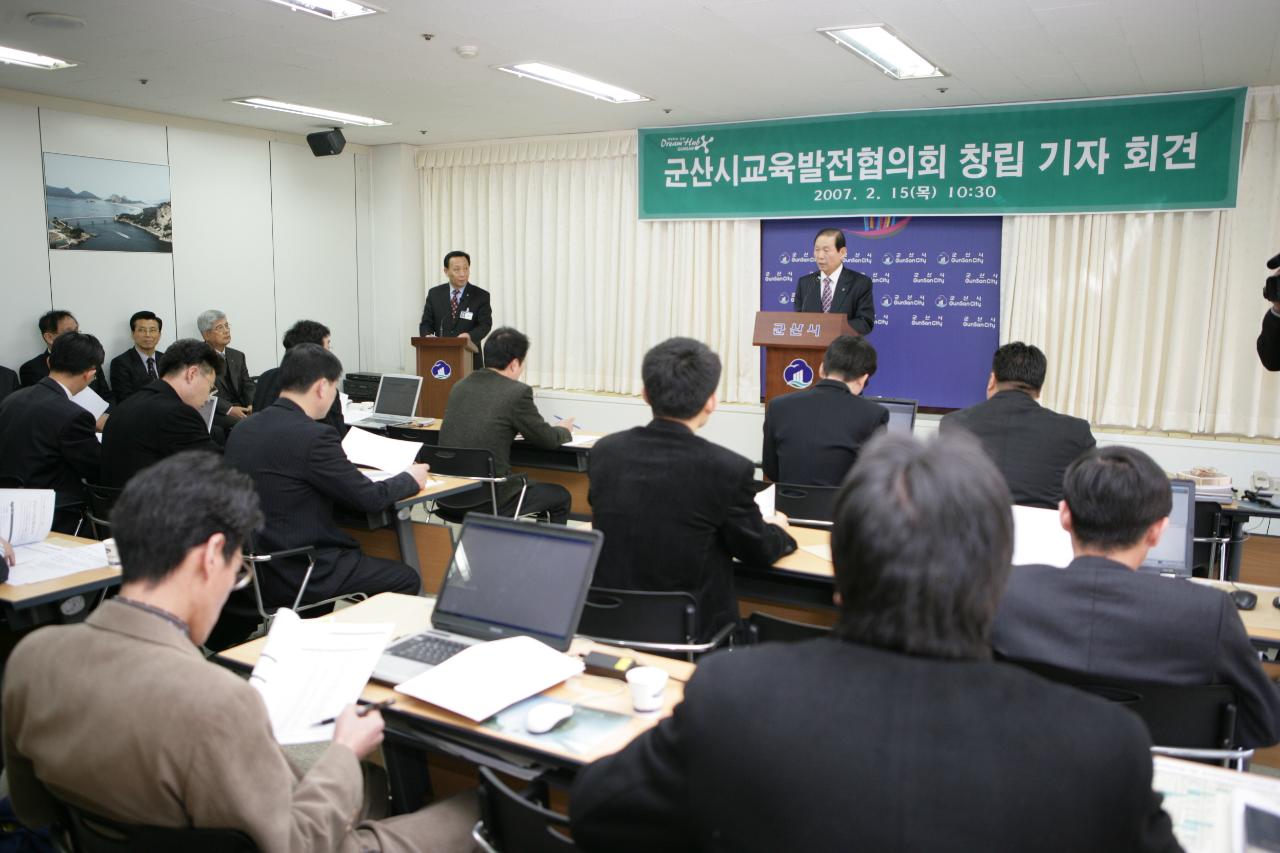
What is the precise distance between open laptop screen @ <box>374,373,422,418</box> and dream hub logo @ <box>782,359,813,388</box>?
8.35ft

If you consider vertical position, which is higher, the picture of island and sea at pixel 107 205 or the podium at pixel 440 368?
the picture of island and sea at pixel 107 205

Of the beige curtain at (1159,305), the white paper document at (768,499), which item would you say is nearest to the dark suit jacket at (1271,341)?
the white paper document at (768,499)

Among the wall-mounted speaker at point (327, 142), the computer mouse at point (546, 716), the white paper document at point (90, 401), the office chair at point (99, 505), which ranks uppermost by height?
the wall-mounted speaker at point (327, 142)

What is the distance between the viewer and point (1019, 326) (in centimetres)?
686

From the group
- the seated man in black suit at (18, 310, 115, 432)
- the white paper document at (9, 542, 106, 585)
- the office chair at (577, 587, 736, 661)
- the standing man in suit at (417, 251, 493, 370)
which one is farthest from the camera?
the standing man in suit at (417, 251, 493, 370)

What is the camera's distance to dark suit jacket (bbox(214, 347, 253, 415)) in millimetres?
7367

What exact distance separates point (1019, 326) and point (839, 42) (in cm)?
281

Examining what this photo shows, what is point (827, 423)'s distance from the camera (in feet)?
13.1

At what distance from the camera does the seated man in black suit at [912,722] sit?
960 mm

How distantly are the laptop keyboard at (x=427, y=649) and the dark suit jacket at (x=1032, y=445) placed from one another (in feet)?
6.89

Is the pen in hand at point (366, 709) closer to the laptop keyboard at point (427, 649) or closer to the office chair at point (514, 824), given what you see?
the laptop keyboard at point (427, 649)

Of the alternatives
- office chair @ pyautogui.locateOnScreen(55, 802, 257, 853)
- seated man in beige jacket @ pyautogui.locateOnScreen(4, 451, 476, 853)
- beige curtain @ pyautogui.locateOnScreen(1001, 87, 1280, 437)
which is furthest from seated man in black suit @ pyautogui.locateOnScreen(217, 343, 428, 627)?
beige curtain @ pyautogui.locateOnScreen(1001, 87, 1280, 437)

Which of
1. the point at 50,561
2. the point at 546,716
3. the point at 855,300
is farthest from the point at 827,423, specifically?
the point at 50,561

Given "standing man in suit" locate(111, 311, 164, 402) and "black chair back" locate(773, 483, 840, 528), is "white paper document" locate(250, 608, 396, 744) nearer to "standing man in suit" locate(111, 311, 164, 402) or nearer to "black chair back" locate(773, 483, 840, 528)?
"black chair back" locate(773, 483, 840, 528)
